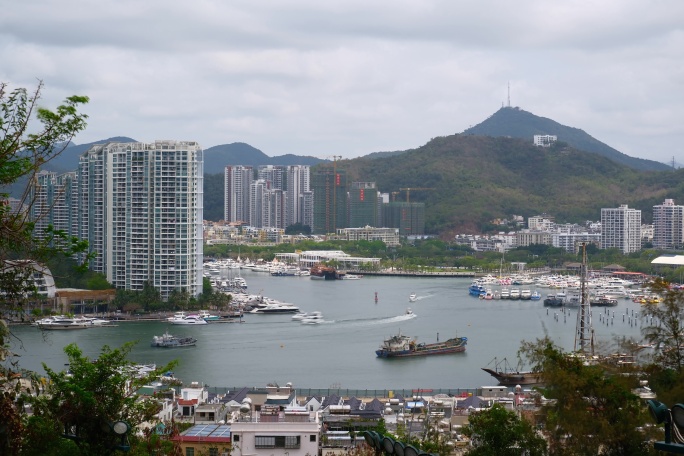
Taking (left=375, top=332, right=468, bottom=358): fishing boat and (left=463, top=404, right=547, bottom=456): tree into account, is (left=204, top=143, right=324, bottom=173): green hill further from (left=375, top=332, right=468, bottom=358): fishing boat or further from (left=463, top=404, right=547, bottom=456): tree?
(left=463, top=404, right=547, bottom=456): tree

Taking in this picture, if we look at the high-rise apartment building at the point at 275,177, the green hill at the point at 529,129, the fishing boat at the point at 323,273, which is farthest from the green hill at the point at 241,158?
the fishing boat at the point at 323,273

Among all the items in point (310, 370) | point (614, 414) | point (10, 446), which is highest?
point (10, 446)

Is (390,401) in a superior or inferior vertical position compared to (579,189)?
inferior

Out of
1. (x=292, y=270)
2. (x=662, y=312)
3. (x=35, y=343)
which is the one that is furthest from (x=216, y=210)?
(x=662, y=312)

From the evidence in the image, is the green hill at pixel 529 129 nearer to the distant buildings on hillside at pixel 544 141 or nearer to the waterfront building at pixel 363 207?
the distant buildings on hillside at pixel 544 141

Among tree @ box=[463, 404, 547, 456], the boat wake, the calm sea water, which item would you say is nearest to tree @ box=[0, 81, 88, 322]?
tree @ box=[463, 404, 547, 456]

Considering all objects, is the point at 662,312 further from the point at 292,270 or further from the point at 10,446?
the point at 292,270
